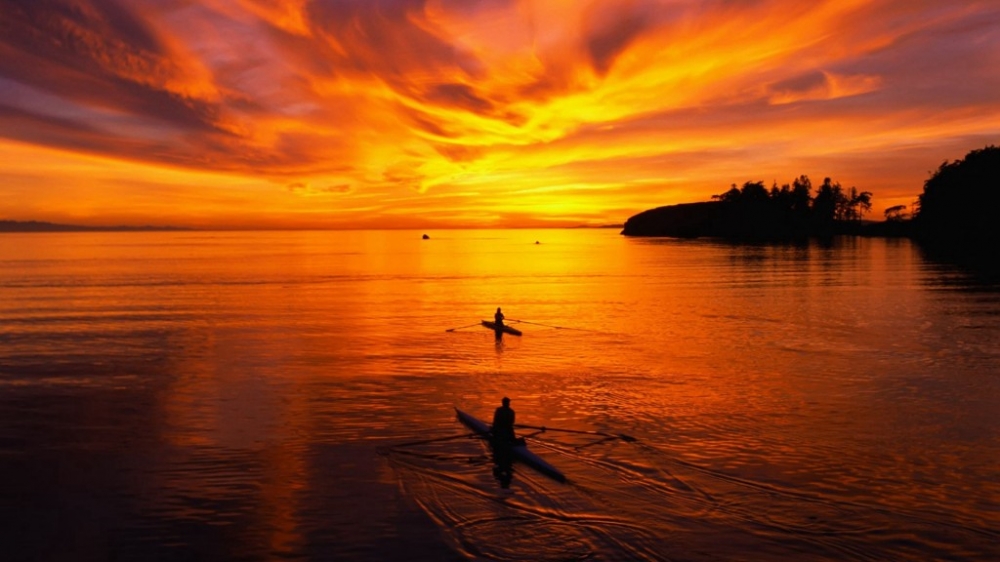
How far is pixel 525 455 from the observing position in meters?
24.8

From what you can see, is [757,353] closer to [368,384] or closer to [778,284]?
[368,384]

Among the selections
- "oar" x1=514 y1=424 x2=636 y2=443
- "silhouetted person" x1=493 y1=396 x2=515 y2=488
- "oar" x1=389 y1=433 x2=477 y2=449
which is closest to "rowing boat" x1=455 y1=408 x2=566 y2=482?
"silhouetted person" x1=493 y1=396 x2=515 y2=488

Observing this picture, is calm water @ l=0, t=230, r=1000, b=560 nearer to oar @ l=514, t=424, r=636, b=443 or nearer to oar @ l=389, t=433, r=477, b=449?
oar @ l=389, t=433, r=477, b=449

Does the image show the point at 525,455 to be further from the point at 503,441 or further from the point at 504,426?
Answer: the point at 504,426

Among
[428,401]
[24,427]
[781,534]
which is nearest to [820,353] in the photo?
[428,401]

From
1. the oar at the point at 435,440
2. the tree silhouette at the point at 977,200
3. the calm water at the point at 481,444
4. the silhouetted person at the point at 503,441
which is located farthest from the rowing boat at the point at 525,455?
the tree silhouette at the point at 977,200

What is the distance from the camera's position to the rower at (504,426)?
25.9 meters

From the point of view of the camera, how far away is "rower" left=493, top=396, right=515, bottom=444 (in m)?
25.9

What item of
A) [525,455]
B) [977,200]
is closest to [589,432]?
[525,455]

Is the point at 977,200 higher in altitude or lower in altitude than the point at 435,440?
higher

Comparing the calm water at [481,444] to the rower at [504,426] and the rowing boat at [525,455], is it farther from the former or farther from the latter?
the rower at [504,426]

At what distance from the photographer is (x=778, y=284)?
3679 inches

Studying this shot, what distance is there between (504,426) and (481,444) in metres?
1.82

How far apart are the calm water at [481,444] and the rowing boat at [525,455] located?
62 centimetres
